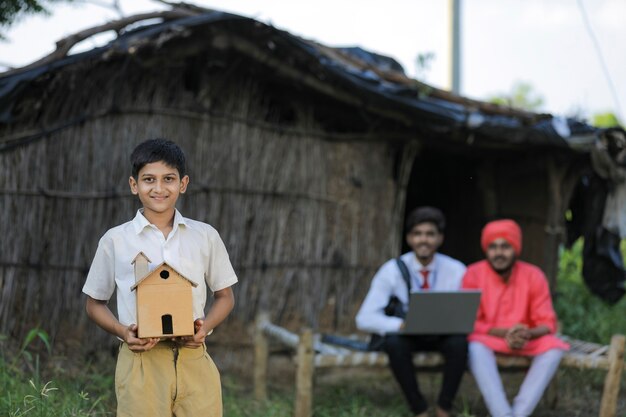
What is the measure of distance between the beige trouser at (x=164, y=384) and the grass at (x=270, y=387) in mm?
982

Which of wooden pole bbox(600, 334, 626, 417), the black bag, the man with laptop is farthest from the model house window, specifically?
wooden pole bbox(600, 334, 626, 417)

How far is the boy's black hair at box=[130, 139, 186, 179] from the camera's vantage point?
8.97 ft

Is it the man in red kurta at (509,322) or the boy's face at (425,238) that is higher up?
the boy's face at (425,238)

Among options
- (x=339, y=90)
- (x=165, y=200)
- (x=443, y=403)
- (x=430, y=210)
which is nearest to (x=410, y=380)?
(x=443, y=403)

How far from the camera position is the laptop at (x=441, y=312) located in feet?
16.0

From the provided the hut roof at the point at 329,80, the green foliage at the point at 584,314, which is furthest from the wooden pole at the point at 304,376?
the green foliage at the point at 584,314

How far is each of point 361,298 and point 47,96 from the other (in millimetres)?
3070

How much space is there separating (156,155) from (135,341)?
0.63 meters

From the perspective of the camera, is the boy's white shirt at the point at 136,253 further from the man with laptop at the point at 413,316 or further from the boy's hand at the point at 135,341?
the man with laptop at the point at 413,316

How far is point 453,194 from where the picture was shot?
9.38m

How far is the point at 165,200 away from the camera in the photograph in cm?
275

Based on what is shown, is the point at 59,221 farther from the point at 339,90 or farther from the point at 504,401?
the point at 504,401

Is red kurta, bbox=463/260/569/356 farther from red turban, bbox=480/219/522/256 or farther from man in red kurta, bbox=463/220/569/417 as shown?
red turban, bbox=480/219/522/256

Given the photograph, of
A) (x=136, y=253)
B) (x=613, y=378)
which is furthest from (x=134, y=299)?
(x=613, y=378)
